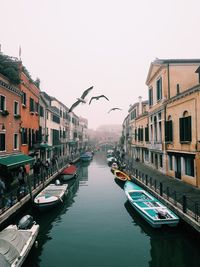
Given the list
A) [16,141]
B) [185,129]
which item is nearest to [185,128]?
[185,129]

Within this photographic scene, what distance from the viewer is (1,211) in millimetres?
11266

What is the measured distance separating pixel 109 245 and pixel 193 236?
13.1 ft

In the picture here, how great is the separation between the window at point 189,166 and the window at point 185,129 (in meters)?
A: 1.61

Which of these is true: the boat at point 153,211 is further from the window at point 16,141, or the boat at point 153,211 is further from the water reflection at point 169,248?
the window at point 16,141

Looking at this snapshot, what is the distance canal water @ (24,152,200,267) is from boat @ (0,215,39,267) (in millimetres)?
798

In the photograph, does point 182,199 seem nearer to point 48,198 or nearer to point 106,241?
point 106,241

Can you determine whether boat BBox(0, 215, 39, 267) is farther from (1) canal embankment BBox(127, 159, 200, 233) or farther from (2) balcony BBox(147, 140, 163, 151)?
(2) balcony BBox(147, 140, 163, 151)

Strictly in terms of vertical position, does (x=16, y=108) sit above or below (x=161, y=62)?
below

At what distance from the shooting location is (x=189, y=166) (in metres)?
18.3

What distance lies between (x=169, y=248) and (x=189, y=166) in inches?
378

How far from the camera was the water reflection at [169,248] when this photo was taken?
8930mm

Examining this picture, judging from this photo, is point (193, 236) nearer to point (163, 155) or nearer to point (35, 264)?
point (35, 264)

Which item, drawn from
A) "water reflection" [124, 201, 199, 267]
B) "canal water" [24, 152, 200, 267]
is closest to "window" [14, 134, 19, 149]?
"canal water" [24, 152, 200, 267]

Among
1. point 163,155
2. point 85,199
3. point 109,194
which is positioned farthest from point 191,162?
point 85,199
